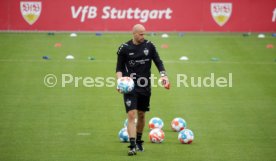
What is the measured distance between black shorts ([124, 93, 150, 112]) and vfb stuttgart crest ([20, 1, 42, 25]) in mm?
22687

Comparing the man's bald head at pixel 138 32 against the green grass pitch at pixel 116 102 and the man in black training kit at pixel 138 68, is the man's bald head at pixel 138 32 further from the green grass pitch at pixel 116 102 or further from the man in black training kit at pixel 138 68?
the green grass pitch at pixel 116 102

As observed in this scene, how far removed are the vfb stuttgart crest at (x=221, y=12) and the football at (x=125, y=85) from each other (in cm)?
2308

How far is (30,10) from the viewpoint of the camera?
36.3m

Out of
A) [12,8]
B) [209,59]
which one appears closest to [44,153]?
[209,59]

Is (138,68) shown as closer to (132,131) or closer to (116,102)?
(132,131)

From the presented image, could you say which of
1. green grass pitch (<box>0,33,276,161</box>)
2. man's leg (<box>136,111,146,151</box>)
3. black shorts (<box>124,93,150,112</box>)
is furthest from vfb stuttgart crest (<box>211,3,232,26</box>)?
black shorts (<box>124,93,150,112</box>)

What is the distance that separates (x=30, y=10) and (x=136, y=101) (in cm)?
2317

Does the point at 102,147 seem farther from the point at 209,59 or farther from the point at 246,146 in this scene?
the point at 209,59

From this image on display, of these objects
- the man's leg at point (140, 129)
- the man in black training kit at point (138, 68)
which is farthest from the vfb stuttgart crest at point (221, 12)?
the man's leg at point (140, 129)

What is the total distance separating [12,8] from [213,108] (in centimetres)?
1861

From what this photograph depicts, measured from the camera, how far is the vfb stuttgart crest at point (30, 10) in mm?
35969

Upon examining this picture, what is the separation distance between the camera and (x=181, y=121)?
16.8 meters

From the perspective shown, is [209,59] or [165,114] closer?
[165,114]

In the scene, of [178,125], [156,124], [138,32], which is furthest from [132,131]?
[178,125]
